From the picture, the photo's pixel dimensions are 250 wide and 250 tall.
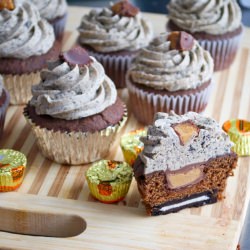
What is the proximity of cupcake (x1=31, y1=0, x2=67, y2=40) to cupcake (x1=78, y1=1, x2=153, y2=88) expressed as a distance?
1.19ft

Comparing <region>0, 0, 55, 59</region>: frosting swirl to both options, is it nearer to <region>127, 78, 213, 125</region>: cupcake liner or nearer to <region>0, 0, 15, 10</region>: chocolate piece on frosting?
<region>0, 0, 15, 10</region>: chocolate piece on frosting

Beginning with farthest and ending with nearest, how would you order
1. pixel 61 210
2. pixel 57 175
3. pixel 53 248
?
pixel 57 175 < pixel 61 210 < pixel 53 248

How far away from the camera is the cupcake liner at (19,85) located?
4809mm

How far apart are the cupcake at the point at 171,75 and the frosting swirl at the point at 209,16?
483 millimetres

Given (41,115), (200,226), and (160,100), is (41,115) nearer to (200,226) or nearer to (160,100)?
(160,100)

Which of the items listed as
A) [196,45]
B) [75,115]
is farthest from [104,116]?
[196,45]

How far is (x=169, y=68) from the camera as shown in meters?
4.53

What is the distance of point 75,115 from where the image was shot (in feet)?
13.8

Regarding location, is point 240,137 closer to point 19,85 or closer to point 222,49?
point 222,49

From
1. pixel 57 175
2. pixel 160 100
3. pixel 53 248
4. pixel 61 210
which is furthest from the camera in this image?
pixel 160 100

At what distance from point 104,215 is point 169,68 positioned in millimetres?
1006

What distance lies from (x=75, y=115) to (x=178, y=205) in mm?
728

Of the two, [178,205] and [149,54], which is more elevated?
[149,54]

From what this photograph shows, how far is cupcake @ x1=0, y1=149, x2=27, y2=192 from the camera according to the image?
411 cm
